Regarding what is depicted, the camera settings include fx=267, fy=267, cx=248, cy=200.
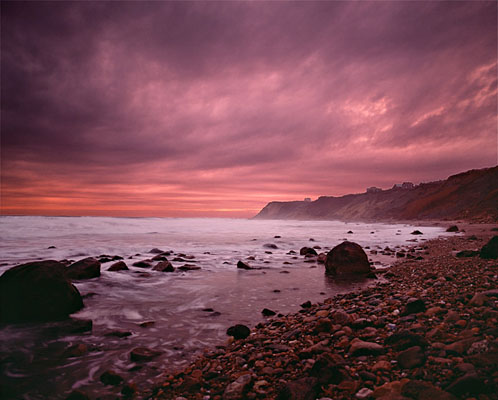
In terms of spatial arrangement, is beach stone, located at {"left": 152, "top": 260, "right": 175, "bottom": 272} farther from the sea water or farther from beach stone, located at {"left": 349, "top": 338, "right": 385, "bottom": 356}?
beach stone, located at {"left": 349, "top": 338, "right": 385, "bottom": 356}

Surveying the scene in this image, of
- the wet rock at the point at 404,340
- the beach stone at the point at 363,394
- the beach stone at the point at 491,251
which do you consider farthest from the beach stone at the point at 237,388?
the beach stone at the point at 491,251

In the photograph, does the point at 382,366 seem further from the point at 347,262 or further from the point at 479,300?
the point at 347,262

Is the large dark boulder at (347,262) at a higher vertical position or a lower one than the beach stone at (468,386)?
lower

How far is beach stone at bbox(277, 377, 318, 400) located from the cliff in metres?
48.4

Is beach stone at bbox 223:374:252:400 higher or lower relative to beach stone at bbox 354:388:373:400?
lower

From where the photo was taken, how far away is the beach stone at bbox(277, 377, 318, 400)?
2.50 meters

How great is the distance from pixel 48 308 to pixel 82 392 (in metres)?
3.26

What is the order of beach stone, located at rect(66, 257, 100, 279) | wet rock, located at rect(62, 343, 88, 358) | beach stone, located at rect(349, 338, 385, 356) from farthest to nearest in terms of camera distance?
beach stone, located at rect(66, 257, 100, 279) < wet rock, located at rect(62, 343, 88, 358) < beach stone, located at rect(349, 338, 385, 356)

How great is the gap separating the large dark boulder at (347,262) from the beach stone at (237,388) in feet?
24.3

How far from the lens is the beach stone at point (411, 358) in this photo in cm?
265

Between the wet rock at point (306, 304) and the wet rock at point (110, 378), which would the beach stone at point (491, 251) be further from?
the wet rock at point (110, 378)

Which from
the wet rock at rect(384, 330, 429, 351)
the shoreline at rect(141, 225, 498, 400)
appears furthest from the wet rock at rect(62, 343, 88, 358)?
the wet rock at rect(384, 330, 429, 351)

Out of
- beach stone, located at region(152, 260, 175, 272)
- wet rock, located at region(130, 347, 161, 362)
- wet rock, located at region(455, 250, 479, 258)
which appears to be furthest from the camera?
beach stone, located at region(152, 260, 175, 272)

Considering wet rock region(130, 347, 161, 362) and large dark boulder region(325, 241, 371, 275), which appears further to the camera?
large dark boulder region(325, 241, 371, 275)
